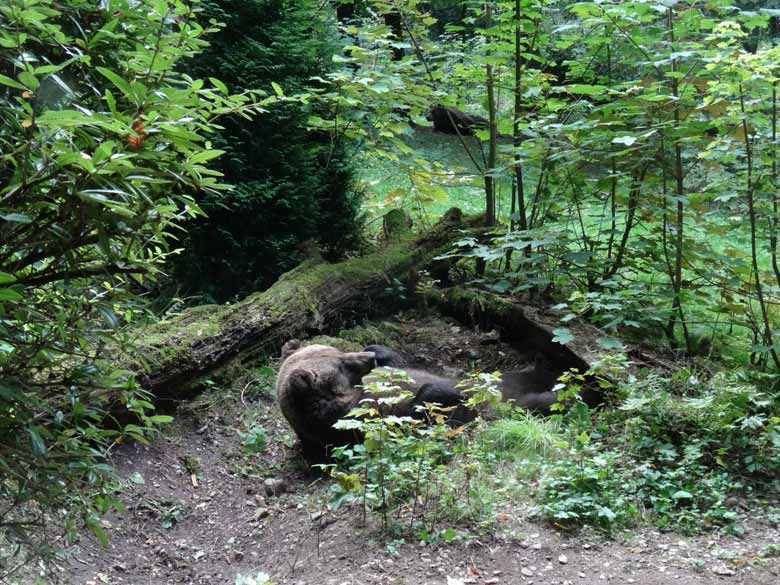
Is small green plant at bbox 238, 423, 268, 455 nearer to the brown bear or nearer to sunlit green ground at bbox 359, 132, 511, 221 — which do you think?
the brown bear

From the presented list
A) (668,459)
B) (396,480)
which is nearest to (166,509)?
(396,480)

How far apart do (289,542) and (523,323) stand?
406 centimetres

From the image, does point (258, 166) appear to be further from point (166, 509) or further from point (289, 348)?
point (166, 509)

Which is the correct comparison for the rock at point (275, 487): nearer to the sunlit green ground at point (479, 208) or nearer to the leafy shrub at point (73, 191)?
the leafy shrub at point (73, 191)

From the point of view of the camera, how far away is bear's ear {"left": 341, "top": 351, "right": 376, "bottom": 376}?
6.18m

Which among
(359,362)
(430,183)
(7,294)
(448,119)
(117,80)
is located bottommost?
(359,362)

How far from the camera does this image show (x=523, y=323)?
26.2 feet

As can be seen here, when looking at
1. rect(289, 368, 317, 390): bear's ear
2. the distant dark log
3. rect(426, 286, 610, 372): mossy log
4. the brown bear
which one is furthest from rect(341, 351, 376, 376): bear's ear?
the distant dark log

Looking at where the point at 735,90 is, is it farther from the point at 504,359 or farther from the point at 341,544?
the point at 341,544

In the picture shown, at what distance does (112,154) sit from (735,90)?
5.32 meters

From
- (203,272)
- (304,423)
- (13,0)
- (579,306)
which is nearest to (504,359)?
(579,306)

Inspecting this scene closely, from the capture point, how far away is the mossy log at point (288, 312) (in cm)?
625

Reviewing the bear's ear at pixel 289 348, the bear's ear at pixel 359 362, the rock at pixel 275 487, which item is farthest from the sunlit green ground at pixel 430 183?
the rock at pixel 275 487

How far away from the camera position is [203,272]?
8.05m
